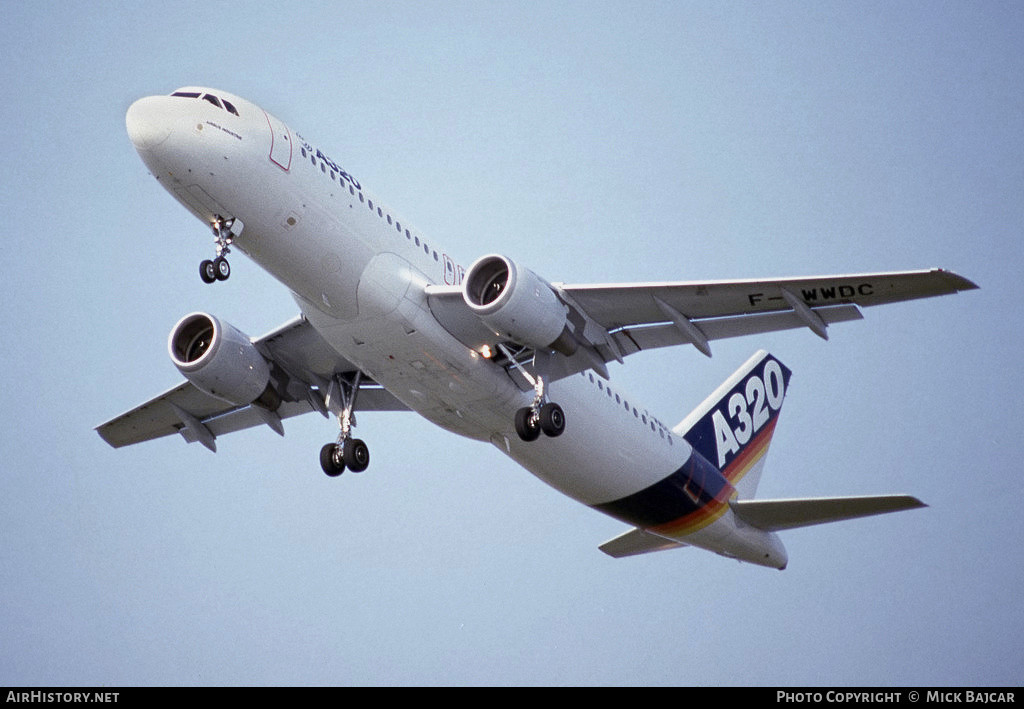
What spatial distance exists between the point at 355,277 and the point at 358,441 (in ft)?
15.7

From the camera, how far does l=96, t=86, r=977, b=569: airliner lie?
843 inches

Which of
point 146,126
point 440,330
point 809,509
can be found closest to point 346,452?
point 440,330

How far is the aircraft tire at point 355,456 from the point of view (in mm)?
25812

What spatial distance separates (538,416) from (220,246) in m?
6.28

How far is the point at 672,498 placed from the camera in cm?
2800

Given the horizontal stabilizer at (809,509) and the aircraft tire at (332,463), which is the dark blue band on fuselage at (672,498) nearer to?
the horizontal stabilizer at (809,509)

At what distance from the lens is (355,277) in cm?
2231

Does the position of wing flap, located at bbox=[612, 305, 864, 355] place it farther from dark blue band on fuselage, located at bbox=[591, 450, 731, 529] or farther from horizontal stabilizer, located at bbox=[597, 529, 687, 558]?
horizontal stabilizer, located at bbox=[597, 529, 687, 558]

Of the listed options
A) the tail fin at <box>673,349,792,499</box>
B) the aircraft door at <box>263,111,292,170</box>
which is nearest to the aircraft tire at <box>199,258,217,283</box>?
the aircraft door at <box>263,111,292,170</box>

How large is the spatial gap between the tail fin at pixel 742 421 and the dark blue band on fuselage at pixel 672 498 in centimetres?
153

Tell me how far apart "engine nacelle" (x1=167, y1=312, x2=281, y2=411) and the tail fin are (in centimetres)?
987
